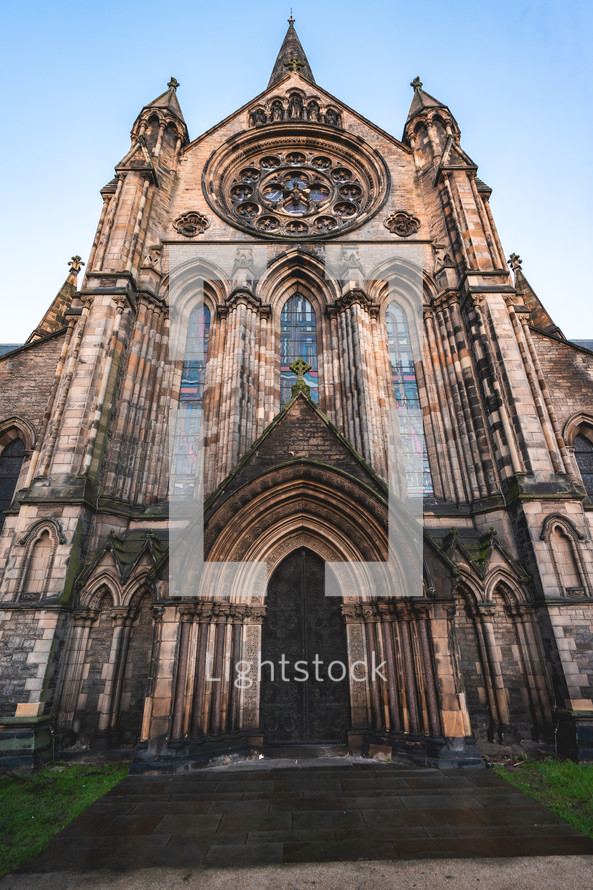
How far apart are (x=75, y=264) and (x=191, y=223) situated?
5.00 m

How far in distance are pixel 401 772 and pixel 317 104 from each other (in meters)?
22.7

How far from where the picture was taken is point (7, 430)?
41.2ft

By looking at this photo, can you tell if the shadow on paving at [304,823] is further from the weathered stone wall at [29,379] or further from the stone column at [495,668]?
the weathered stone wall at [29,379]

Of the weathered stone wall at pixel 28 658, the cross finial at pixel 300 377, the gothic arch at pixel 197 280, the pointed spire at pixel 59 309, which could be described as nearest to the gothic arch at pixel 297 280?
the gothic arch at pixel 197 280

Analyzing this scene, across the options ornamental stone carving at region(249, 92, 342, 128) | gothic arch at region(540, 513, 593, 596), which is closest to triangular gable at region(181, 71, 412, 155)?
ornamental stone carving at region(249, 92, 342, 128)

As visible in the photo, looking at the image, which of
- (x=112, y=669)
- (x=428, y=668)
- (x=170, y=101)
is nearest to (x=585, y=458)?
(x=428, y=668)

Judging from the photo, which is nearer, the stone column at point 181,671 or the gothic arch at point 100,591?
the stone column at point 181,671

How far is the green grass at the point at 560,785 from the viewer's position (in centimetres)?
497

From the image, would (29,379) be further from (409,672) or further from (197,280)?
(409,672)

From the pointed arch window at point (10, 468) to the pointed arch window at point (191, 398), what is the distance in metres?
4.68

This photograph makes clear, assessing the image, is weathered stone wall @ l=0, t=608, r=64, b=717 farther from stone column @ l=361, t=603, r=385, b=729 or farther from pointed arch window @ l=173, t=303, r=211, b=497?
stone column @ l=361, t=603, r=385, b=729

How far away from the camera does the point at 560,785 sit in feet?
19.6

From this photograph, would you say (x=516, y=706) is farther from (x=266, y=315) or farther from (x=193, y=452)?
(x=266, y=315)

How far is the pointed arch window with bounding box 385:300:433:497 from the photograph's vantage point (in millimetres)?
11387
